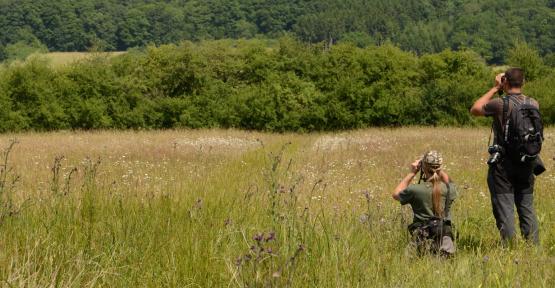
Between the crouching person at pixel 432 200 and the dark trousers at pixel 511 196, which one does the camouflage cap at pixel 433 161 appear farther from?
the dark trousers at pixel 511 196

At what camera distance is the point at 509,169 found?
5328 millimetres

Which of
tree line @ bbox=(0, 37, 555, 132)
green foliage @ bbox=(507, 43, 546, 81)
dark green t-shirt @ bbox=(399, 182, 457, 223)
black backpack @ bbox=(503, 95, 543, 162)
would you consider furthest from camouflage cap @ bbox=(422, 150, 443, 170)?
green foliage @ bbox=(507, 43, 546, 81)

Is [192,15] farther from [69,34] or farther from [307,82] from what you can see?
[307,82]

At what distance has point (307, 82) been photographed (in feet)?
125

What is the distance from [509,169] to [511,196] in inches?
11.2

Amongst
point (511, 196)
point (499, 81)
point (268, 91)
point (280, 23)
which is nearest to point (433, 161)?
point (511, 196)

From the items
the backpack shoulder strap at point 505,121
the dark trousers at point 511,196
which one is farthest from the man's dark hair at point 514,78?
the dark trousers at point 511,196

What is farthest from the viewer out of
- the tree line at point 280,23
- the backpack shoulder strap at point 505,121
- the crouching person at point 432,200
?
the tree line at point 280,23

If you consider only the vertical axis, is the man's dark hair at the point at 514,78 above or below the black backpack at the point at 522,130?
above

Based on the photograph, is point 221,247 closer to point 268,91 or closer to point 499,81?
point 499,81

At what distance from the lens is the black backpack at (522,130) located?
5.13 metres

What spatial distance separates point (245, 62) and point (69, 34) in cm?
9145

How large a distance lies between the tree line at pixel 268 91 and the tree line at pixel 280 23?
66.8 m

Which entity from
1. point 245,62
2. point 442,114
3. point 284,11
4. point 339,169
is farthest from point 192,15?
point 339,169
